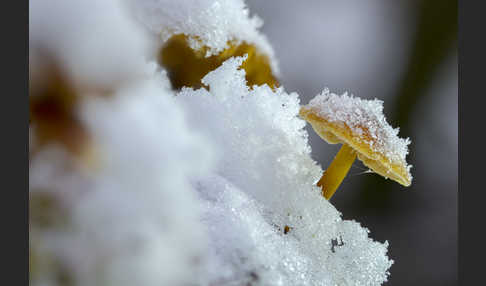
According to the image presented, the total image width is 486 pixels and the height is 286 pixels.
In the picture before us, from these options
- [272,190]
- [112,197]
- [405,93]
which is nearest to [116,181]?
[112,197]

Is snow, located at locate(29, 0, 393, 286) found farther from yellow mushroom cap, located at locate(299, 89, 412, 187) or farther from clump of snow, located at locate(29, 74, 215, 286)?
yellow mushroom cap, located at locate(299, 89, 412, 187)

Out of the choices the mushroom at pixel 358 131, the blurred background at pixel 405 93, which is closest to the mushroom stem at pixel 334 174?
the mushroom at pixel 358 131

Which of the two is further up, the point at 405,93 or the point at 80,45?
the point at 405,93

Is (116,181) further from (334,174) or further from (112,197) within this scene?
→ (334,174)

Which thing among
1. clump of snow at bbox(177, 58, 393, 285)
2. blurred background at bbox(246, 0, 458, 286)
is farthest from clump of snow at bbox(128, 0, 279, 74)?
blurred background at bbox(246, 0, 458, 286)

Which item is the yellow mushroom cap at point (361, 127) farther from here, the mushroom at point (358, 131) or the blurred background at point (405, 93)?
the blurred background at point (405, 93)

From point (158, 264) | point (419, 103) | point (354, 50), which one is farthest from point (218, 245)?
point (419, 103)

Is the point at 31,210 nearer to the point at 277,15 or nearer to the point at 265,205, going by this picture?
the point at 265,205
